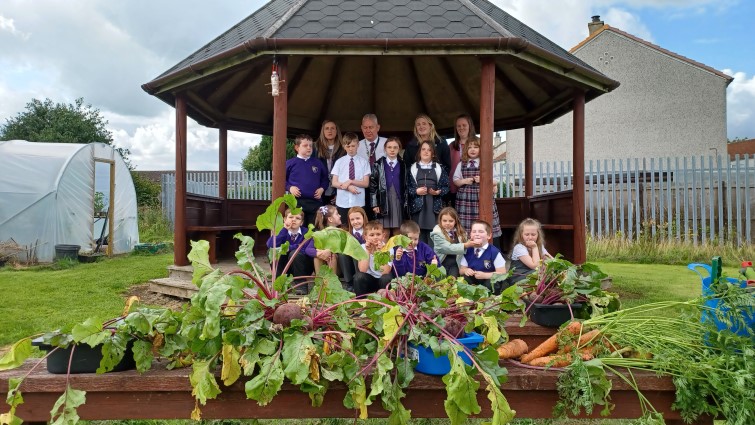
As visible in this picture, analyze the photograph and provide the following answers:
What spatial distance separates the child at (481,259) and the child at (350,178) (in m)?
1.78

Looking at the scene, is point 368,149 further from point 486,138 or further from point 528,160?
point 528,160

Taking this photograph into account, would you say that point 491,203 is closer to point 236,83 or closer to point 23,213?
point 236,83

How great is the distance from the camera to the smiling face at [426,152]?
235 inches

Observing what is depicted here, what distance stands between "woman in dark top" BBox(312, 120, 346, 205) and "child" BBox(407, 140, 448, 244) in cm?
132

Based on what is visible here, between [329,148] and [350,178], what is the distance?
1.00 metres

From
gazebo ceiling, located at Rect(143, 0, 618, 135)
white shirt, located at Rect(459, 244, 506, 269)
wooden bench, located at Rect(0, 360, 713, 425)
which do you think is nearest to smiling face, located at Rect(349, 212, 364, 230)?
white shirt, located at Rect(459, 244, 506, 269)

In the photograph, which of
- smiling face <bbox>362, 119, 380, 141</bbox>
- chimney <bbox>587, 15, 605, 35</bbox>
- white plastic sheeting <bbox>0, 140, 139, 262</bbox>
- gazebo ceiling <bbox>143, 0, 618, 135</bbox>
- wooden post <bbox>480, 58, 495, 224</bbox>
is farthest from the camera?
chimney <bbox>587, 15, 605, 35</bbox>

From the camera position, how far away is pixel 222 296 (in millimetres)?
1893

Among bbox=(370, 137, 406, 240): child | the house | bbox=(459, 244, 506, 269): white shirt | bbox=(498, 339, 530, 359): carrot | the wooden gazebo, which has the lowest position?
bbox=(498, 339, 530, 359): carrot

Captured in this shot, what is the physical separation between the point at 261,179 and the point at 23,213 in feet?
23.9

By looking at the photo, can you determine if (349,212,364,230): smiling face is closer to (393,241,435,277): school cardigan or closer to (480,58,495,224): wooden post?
(393,241,435,277): school cardigan

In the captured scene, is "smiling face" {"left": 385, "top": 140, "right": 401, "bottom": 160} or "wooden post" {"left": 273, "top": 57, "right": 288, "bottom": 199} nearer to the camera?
"wooden post" {"left": 273, "top": 57, "right": 288, "bottom": 199}

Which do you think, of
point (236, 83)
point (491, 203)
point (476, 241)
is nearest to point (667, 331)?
point (476, 241)

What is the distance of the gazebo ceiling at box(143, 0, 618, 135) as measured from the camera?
17.7 feet
